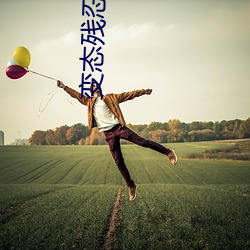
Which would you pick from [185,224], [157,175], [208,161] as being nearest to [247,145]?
[208,161]

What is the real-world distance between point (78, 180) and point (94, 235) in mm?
25069

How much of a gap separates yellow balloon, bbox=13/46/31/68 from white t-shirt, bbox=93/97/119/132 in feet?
6.47

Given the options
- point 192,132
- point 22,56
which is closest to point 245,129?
point 192,132

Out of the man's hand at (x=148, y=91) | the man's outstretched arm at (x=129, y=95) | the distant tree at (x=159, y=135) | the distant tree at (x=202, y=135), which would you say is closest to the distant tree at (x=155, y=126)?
the distant tree at (x=159, y=135)

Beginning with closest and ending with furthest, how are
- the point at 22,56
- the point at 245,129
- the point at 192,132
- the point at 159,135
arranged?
the point at 22,56, the point at 159,135, the point at 245,129, the point at 192,132

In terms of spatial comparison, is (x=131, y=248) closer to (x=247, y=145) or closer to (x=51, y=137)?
(x=247, y=145)

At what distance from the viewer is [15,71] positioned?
662 centimetres

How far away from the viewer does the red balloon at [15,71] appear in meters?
6.59

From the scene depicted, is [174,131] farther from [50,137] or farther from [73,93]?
[73,93]

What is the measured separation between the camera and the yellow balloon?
6590 mm

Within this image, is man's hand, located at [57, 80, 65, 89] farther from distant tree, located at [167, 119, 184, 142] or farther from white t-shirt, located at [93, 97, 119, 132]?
distant tree, located at [167, 119, 184, 142]

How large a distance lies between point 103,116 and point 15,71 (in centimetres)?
233

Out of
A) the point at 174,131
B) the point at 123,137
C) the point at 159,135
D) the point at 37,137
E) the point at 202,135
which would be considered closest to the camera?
the point at 123,137

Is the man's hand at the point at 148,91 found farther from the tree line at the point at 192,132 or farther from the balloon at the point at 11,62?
the tree line at the point at 192,132
